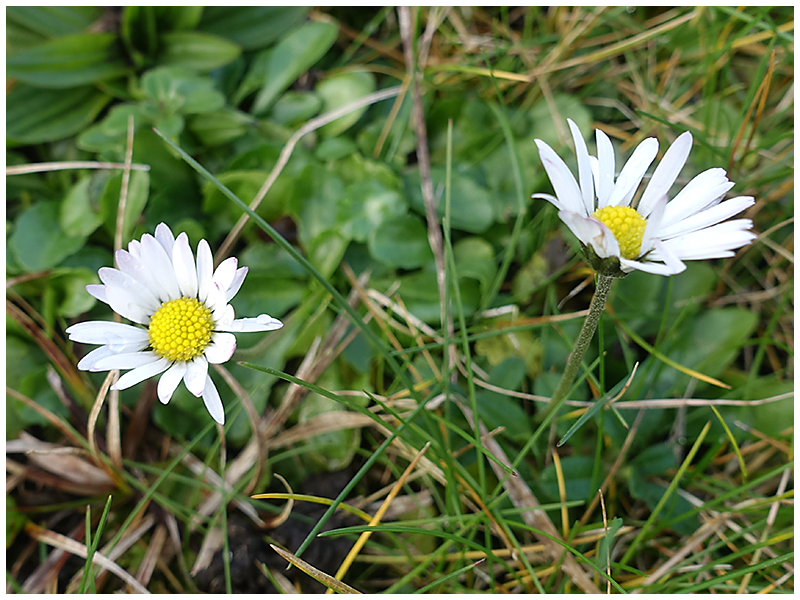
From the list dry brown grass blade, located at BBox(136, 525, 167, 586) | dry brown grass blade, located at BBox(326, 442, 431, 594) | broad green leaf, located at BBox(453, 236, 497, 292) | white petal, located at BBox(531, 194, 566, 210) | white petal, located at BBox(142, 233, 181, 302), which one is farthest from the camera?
broad green leaf, located at BBox(453, 236, 497, 292)

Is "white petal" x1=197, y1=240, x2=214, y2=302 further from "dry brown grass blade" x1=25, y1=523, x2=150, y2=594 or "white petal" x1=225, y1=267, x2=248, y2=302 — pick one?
"dry brown grass blade" x1=25, y1=523, x2=150, y2=594

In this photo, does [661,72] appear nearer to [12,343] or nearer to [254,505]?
[254,505]

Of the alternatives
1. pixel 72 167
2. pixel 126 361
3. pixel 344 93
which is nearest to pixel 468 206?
pixel 344 93

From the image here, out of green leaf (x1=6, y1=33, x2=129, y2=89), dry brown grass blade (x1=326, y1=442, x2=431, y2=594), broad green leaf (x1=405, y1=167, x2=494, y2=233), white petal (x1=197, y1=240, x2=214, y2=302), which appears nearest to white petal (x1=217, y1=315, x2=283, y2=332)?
white petal (x1=197, y1=240, x2=214, y2=302)

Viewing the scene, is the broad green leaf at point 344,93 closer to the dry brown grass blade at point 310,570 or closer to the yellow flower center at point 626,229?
the yellow flower center at point 626,229

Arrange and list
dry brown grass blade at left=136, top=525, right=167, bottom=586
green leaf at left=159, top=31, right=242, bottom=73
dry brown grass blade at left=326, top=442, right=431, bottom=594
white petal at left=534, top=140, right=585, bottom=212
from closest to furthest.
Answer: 1. white petal at left=534, top=140, right=585, bottom=212
2. dry brown grass blade at left=326, top=442, right=431, bottom=594
3. dry brown grass blade at left=136, top=525, right=167, bottom=586
4. green leaf at left=159, top=31, right=242, bottom=73

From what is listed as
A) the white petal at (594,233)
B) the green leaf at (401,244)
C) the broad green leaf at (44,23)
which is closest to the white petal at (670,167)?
the white petal at (594,233)

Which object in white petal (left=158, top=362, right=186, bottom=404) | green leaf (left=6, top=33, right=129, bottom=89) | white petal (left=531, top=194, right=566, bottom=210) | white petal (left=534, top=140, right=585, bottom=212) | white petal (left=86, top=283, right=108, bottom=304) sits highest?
green leaf (left=6, top=33, right=129, bottom=89)
